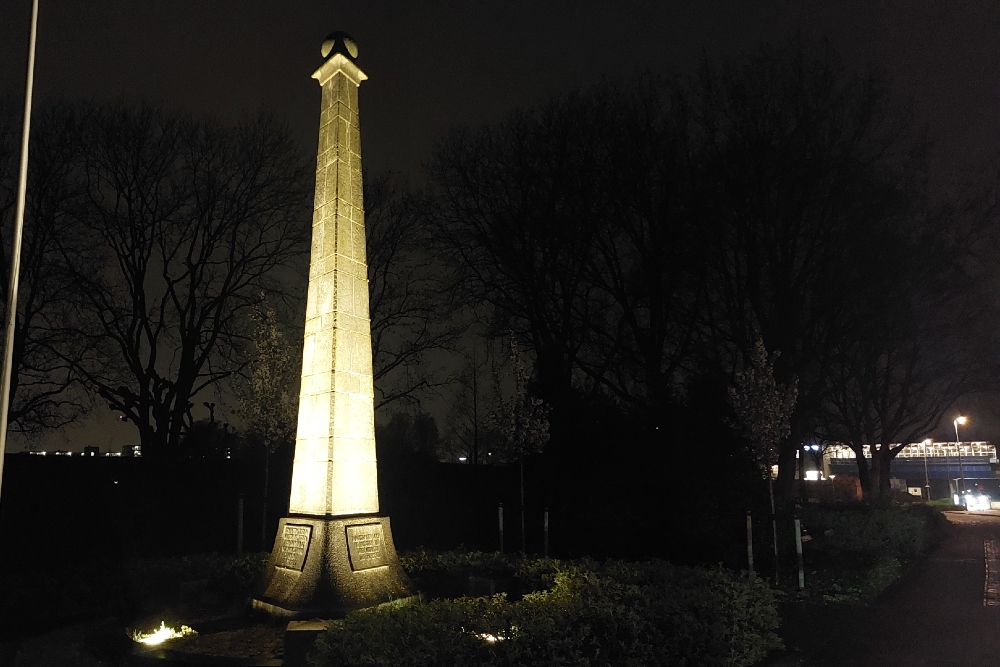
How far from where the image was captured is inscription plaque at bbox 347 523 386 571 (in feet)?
29.3

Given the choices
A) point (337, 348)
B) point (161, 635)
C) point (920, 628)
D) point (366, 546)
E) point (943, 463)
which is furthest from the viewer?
point (943, 463)

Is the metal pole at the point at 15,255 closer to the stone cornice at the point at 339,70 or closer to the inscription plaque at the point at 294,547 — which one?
the inscription plaque at the point at 294,547

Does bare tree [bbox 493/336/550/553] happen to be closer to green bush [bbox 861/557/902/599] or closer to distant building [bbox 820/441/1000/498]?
green bush [bbox 861/557/902/599]

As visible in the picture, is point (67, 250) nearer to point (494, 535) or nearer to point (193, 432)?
point (193, 432)

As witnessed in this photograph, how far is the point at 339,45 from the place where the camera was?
1040cm

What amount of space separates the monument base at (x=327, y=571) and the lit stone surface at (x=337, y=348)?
0.79 feet

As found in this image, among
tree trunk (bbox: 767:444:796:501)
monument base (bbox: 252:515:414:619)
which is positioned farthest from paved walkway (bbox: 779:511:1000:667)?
monument base (bbox: 252:515:414:619)

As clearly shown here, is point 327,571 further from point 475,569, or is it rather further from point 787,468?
point 787,468

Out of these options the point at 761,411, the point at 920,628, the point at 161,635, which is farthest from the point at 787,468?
the point at 161,635

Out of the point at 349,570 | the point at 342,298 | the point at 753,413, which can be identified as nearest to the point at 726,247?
the point at 753,413

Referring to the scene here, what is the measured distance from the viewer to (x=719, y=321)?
Answer: 20062 millimetres

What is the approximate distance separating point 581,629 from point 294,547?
421cm

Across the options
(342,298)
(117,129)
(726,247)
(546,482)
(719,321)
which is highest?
(117,129)

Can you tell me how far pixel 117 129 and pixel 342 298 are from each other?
45.0 feet
